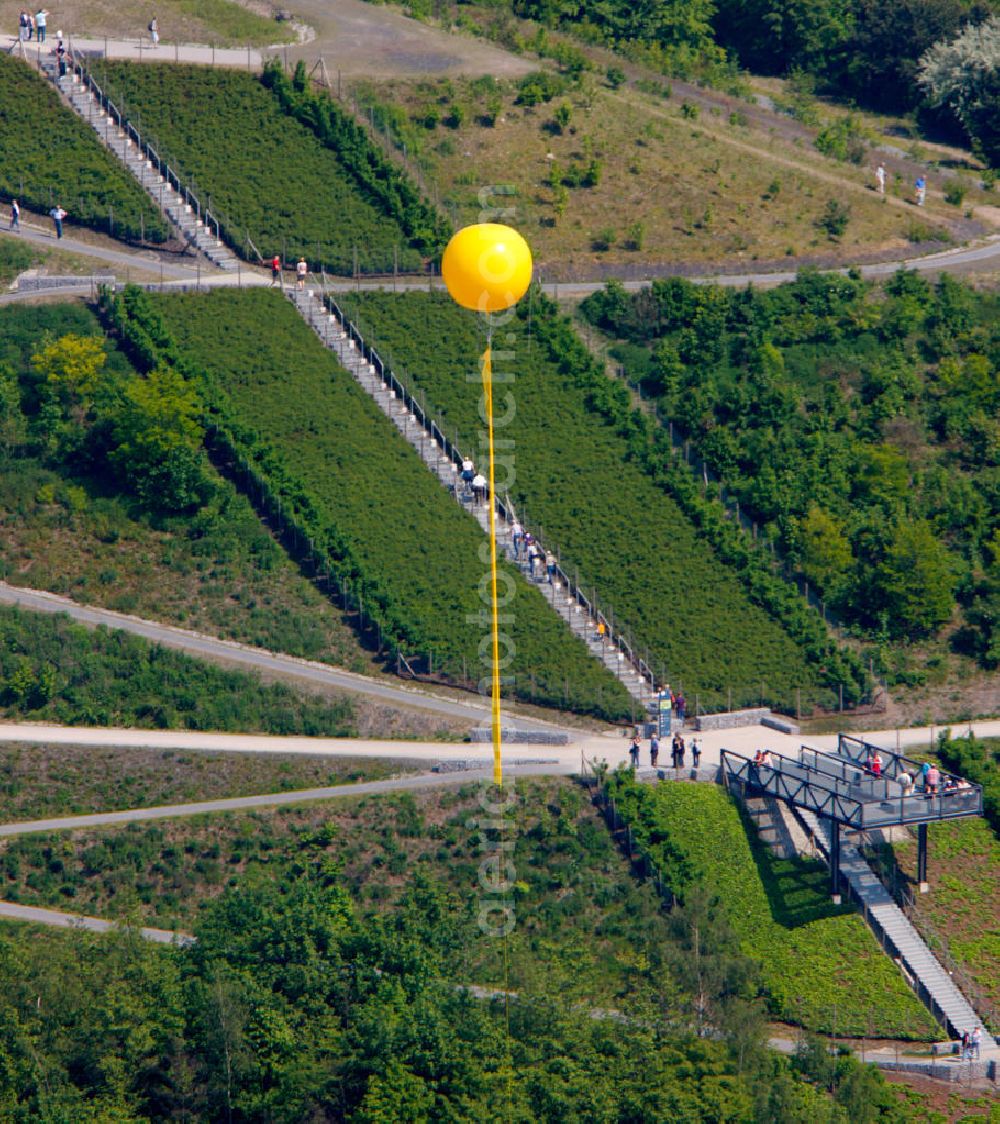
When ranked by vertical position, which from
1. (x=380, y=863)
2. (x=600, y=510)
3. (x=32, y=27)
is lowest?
(x=380, y=863)

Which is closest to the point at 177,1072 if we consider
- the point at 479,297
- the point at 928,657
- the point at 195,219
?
the point at 479,297

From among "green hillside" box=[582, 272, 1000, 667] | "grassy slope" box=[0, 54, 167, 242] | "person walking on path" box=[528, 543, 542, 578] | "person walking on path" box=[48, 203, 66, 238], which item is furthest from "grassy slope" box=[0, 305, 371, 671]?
"green hillside" box=[582, 272, 1000, 667]

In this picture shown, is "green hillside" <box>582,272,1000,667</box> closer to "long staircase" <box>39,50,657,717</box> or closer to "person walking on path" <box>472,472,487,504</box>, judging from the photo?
"long staircase" <box>39,50,657,717</box>

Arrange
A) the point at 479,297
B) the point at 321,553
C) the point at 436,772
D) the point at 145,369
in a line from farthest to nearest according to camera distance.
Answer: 1. the point at 145,369
2. the point at 321,553
3. the point at 436,772
4. the point at 479,297

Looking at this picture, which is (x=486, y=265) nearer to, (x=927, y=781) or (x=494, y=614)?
(x=494, y=614)

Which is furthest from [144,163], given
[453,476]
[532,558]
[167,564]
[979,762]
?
[979,762]

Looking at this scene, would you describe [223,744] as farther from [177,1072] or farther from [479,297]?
[479,297]

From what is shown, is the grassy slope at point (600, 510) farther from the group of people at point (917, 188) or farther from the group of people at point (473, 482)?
the group of people at point (917, 188)
